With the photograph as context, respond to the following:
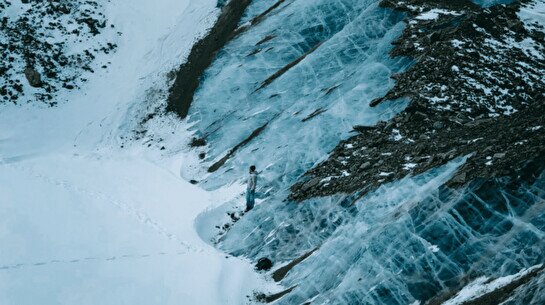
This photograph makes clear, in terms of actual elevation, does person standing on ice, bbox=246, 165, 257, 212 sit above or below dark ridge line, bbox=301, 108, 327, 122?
below

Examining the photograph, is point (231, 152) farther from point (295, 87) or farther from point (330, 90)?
point (330, 90)

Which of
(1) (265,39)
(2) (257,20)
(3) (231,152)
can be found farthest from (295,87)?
(2) (257,20)

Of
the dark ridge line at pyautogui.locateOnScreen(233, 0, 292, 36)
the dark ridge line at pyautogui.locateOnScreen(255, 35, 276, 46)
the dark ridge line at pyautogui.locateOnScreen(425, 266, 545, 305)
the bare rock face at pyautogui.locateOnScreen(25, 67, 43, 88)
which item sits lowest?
the dark ridge line at pyautogui.locateOnScreen(425, 266, 545, 305)

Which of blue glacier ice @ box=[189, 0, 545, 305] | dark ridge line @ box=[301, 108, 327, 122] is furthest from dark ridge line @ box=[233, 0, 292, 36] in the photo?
dark ridge line @ box=[301, 108, 327, 122]

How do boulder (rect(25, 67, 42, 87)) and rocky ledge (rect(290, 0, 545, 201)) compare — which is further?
boulder (rect(25, 67, 42, 87))

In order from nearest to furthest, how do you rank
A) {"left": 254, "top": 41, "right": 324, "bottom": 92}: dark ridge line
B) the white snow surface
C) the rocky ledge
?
the rocky ledge, the white snow surface, {"left": 254, "top": 41, "right": 324, "bottom": 92}: dark ridge line

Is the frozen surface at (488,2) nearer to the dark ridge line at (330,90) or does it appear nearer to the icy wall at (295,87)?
the icy wall at (295,87)

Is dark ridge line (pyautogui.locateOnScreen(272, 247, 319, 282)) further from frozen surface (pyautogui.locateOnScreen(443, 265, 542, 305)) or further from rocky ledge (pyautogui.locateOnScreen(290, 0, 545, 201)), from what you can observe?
frozen surface (pyautogui.locateOnScreen(443, 265, 542, 305))

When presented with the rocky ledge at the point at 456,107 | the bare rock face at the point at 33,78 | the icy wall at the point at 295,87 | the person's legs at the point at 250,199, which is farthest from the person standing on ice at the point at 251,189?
the bare rock face at the point at 33,78
